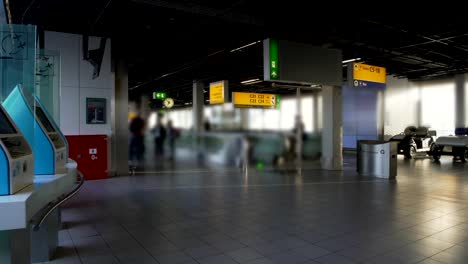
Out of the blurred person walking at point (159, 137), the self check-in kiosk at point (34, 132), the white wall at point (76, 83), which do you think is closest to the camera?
the self check-in kiosk at point (34, 132)

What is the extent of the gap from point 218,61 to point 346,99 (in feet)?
14.8

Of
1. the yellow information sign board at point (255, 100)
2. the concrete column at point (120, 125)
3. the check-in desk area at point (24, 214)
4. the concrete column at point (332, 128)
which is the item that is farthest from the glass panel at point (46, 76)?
the yellow information sign board at point (255, 100)

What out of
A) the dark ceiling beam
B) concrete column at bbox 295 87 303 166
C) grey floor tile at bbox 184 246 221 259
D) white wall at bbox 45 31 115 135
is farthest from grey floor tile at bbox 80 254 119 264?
A: concrete column at bbox 295 87 303 166

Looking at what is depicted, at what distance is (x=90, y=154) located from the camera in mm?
7160

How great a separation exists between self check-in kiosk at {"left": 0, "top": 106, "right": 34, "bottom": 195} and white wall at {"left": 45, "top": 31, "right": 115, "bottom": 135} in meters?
5.65

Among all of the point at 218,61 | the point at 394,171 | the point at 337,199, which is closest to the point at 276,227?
the point at 337,199

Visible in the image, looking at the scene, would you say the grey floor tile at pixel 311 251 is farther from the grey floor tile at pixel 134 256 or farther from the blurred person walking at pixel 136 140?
the blurred person walking at pixel 136 140

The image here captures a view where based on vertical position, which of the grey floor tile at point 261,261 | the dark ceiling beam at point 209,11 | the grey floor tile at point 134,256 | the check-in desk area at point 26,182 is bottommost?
the grey floor tile at point 261,261

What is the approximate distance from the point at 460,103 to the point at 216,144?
1160cm

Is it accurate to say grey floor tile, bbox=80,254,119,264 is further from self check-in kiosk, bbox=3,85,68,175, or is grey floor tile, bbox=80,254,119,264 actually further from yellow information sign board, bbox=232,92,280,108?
yellow information sign board, bbox=232,92,280,108

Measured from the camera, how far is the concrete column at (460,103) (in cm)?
1404

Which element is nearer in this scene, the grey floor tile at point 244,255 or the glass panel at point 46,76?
the grey floor tile at point 244,255

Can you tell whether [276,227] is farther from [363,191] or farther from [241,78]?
[241,78]

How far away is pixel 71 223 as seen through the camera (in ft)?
Result: 12.7
